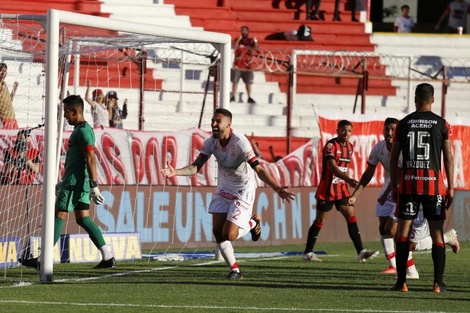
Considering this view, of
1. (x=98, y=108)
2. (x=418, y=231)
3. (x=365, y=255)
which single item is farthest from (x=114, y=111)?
(x=418, y=231)

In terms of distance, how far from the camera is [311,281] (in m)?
13.7

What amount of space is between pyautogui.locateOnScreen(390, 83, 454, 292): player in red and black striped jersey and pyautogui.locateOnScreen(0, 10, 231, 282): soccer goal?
3552 mm

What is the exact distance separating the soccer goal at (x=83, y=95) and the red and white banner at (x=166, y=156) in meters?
Answer: 0.02

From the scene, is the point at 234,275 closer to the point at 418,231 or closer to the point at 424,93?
the point at 418,231

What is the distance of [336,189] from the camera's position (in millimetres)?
17453

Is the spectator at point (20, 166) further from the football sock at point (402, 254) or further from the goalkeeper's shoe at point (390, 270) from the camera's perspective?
the football sock at point (402, 254)

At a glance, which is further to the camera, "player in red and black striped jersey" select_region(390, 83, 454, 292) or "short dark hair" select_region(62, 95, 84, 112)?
"short dark hair" select_region(62, 95, 84, 112)

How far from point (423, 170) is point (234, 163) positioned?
243 centimetres

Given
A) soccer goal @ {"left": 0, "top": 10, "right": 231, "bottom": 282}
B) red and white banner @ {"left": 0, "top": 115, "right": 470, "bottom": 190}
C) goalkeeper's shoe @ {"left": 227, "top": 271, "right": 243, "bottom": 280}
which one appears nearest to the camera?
soccer goal @ {"left": 0, "top": 10, "right": 231, "bottom": 282}

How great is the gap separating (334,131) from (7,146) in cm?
719

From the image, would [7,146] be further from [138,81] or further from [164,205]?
[138,81]

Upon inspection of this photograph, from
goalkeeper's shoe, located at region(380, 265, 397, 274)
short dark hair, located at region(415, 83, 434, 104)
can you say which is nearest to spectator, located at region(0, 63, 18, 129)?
goalkeeper's shoe, located at region(380, 265, 397, 274)

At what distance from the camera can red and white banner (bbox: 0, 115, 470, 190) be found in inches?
757

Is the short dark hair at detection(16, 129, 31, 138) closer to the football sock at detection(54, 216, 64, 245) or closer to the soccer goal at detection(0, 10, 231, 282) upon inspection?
the soccer goal at detection(0, 10, 231, 282)
